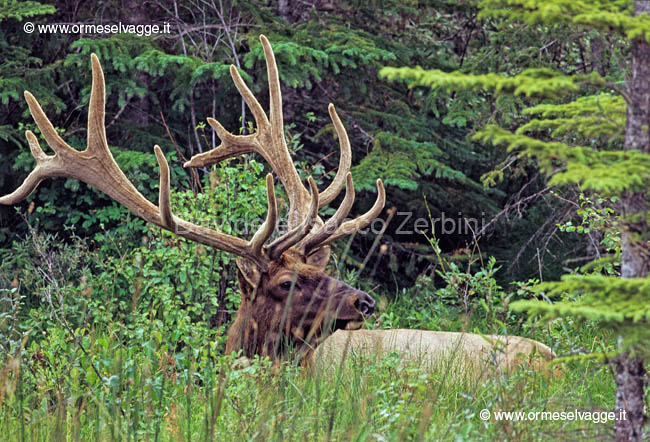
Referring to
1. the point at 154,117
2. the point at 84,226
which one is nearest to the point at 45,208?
the point at 84,226

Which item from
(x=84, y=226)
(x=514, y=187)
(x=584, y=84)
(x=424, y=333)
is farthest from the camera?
(x=514, y=187)

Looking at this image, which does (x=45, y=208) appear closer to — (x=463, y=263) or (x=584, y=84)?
(x=463, y=263)

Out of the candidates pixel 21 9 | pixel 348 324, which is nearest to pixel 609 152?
pixel 348 324

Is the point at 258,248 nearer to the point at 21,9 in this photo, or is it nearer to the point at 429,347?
the point at 429,347

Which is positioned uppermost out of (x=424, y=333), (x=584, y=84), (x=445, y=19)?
(x=445, y=19)

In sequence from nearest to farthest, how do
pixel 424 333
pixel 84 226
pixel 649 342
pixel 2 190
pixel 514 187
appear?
pixel 649 342 < pixel 424 333 < pixel 84 226 < pixel 2 190 < pixel 514 187

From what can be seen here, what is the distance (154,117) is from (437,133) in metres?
2.81

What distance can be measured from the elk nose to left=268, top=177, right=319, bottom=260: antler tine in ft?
1.65

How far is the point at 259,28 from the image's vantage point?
7391 millimetres

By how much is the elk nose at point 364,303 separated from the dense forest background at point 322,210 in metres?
0.44

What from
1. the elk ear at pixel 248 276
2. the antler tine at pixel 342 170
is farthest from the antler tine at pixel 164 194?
the antler tine at pixel 342 170

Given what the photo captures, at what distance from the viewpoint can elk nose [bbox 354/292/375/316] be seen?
450 centimetres

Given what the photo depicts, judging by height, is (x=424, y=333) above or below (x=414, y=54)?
below

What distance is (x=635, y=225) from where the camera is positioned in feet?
8.43
